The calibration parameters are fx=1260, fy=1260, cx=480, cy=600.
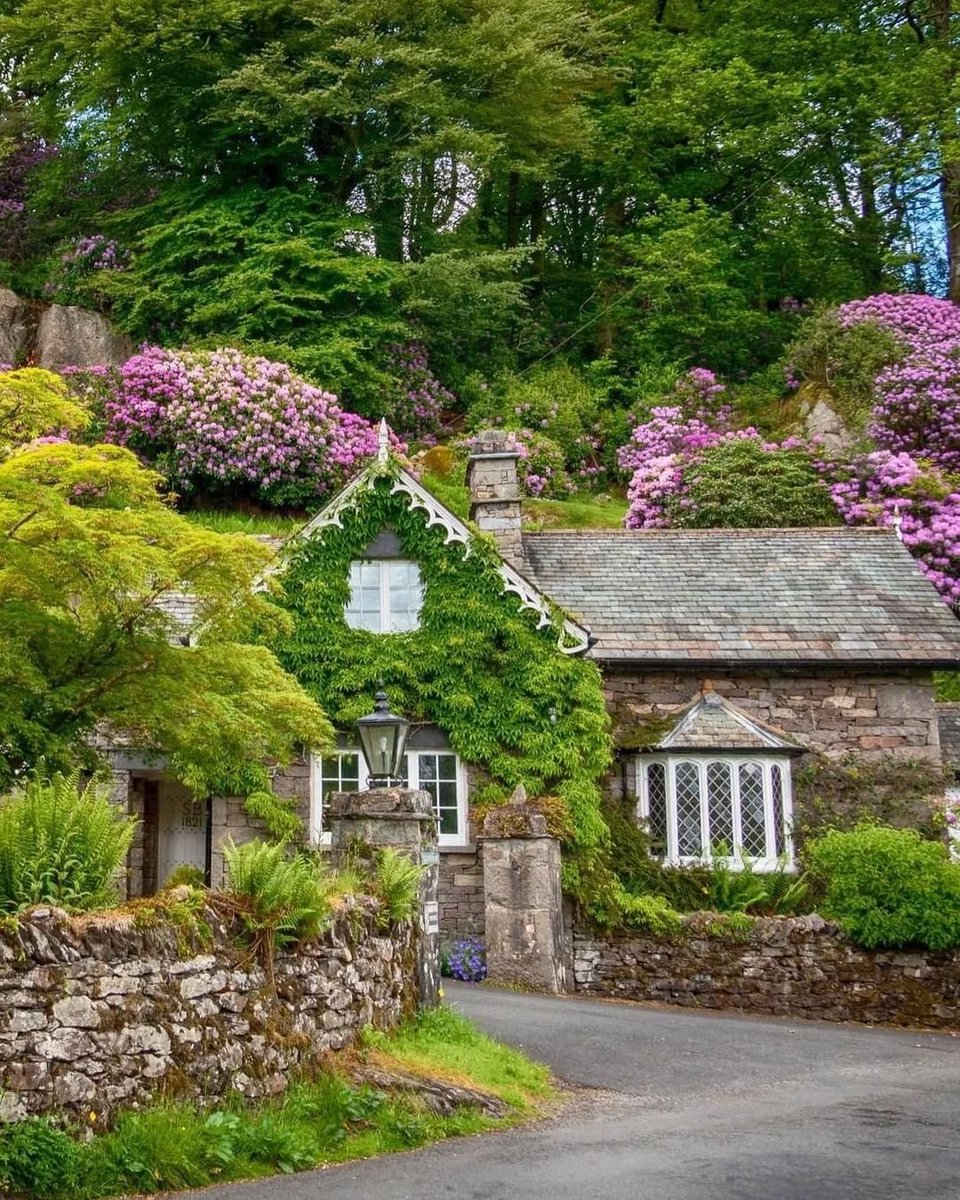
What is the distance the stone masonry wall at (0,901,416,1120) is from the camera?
694 centimetres

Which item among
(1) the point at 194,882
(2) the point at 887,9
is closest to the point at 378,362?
(2) the point at 887,9

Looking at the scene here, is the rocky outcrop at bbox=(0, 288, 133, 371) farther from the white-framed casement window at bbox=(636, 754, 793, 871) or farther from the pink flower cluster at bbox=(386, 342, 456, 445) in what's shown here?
the white-framed casement window at bbox=(636, 754, 793, 871)

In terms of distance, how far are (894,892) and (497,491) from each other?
8945 millimetres

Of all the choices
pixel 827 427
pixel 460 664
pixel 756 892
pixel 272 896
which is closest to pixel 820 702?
pixel 756 892

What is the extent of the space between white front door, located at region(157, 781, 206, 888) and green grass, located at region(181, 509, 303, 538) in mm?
7319

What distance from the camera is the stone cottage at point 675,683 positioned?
18.2 meters

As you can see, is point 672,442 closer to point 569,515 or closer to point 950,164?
point 569,515

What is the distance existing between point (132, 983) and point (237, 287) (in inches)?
1046

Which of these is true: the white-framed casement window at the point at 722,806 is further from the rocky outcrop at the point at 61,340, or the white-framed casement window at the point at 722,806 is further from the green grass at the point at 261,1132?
the rocky outcrop at the point at 61,340

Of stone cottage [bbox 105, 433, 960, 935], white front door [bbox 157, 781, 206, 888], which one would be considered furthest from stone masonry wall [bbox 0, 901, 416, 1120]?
white front door [bbox 157, 781, 206, 888]

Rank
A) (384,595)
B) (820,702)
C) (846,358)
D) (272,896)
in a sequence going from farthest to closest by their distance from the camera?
1. (846,358)
2. (820,702)
3. (384,595)
4. (272,896)

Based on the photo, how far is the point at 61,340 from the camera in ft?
109

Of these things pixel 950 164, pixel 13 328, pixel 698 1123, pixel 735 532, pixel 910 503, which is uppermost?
pixel 950 164

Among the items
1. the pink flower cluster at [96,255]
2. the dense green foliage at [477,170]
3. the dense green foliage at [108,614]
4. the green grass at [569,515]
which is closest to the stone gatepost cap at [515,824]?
the dense green foliage at [108,614]
